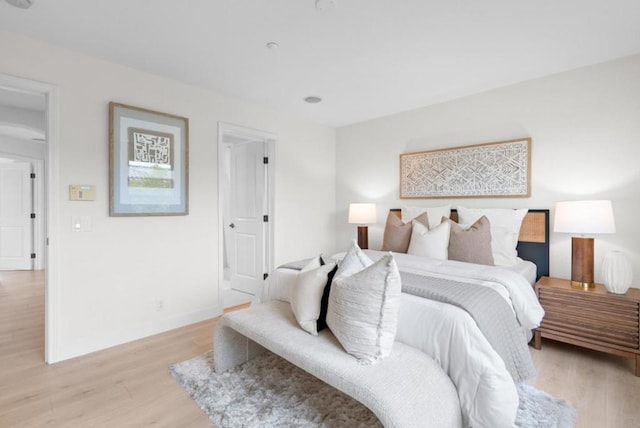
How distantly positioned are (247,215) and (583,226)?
3.49 meters

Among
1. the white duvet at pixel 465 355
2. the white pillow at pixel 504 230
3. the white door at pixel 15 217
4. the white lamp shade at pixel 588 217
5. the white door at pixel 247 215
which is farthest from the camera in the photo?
the white door at pixel 15 217

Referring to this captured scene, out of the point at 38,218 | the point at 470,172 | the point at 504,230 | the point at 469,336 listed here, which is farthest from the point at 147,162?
the point at 38,218

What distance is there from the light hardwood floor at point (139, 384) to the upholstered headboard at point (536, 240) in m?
0.71

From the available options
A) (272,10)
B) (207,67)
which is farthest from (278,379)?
(207,67)

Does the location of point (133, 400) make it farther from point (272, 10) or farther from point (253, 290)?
point (272, 10)

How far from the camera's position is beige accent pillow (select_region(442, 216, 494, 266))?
267 cm

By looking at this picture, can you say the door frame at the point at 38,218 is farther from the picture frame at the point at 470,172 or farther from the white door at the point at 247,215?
the picture frame at the point at 470,172

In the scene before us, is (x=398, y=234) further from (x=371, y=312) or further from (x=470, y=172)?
(x=371, y=312)

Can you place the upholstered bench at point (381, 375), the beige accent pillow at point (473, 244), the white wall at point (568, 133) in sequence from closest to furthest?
the upholstered bench at point (381, 375), the white wall at point (568, 133), the beige accent pillow at point (473, 244)

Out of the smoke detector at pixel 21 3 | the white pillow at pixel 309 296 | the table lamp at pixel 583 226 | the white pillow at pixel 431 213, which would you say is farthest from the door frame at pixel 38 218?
the table lamp at pixel 583 226

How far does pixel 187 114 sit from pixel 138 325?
200 cm

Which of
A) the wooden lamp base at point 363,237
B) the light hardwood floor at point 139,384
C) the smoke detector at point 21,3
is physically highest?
the smoke detector at point 21,3

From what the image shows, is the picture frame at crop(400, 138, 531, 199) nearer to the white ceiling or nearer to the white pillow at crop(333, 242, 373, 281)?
the white ceiling

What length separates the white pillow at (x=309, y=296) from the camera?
5.85 feet
